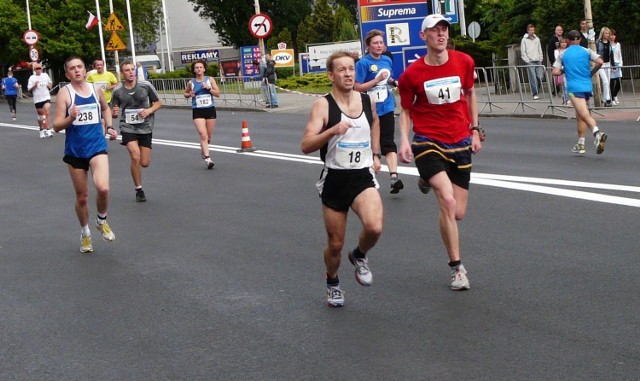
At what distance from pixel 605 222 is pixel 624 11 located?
21.7 metres

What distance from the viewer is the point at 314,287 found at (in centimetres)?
805

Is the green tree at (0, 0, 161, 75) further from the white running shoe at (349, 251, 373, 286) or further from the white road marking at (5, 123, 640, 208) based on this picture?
the white running shoe at (349, 251, 373, 286)

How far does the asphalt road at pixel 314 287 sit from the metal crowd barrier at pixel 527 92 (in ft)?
29.2

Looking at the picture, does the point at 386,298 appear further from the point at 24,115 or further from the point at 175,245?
the point at 24,115

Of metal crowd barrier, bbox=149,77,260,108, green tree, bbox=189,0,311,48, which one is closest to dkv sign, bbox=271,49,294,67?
metal crowd barrier, bbox=149,77,260,108

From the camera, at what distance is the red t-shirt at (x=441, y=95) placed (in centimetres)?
784

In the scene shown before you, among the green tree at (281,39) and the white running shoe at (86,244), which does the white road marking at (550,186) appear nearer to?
the white running shoe at (86,244)

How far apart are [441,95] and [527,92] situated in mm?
17334

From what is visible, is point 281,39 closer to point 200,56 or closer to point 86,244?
point 200,56

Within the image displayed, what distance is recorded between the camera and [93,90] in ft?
34.8

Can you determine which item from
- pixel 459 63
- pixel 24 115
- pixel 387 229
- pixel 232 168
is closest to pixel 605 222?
pixel 387 229

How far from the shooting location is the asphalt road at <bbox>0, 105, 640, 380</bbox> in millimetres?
6020

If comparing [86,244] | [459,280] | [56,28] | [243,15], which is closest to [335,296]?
[459,280]

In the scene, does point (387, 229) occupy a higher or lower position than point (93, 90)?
lower
